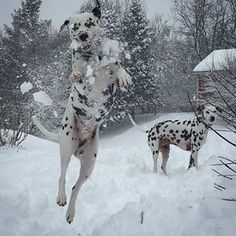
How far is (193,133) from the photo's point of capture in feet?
27.1

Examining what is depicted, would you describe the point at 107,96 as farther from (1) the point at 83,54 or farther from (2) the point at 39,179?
(2) the point at 39,179

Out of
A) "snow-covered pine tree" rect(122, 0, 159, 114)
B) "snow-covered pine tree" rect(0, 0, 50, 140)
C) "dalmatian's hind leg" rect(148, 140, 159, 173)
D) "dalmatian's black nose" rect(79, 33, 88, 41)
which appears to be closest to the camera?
"dalmatian's black nose" rect(79, 33, 88, 41)

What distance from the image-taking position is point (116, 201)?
6.41 meters

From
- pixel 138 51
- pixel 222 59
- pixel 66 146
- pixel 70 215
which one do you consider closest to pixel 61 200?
pixel 70 215

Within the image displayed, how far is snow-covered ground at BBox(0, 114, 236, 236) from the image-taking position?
4.39m

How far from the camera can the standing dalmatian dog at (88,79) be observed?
11.2ft

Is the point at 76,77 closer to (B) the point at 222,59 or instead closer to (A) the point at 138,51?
(B) the point at 222,59

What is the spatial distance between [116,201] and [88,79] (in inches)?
134

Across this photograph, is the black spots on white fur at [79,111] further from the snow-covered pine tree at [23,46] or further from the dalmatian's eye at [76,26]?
the snow-covered pine tree at [23,46]

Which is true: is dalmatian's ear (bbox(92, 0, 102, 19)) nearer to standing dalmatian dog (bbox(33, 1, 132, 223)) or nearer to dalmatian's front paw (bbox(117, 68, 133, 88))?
standing dalmatian dog (bbox(33, 1, 132, 223))

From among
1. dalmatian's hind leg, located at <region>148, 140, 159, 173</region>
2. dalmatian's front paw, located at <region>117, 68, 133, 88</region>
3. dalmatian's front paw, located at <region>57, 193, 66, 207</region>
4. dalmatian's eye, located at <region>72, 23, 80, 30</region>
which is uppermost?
dalmatian's eye, located at <region>72, 23, 80, 30</region>

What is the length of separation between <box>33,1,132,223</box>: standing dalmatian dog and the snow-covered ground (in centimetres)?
138

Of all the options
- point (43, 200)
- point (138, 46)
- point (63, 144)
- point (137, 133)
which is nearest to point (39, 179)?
point (43, 200)

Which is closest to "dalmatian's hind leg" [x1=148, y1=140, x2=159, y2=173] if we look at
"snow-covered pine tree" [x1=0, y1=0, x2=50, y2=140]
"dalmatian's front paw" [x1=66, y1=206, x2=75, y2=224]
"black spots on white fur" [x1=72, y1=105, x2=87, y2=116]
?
"dalmatian's front paw" [x1=66, y1=206, x2=75, y2=224]
